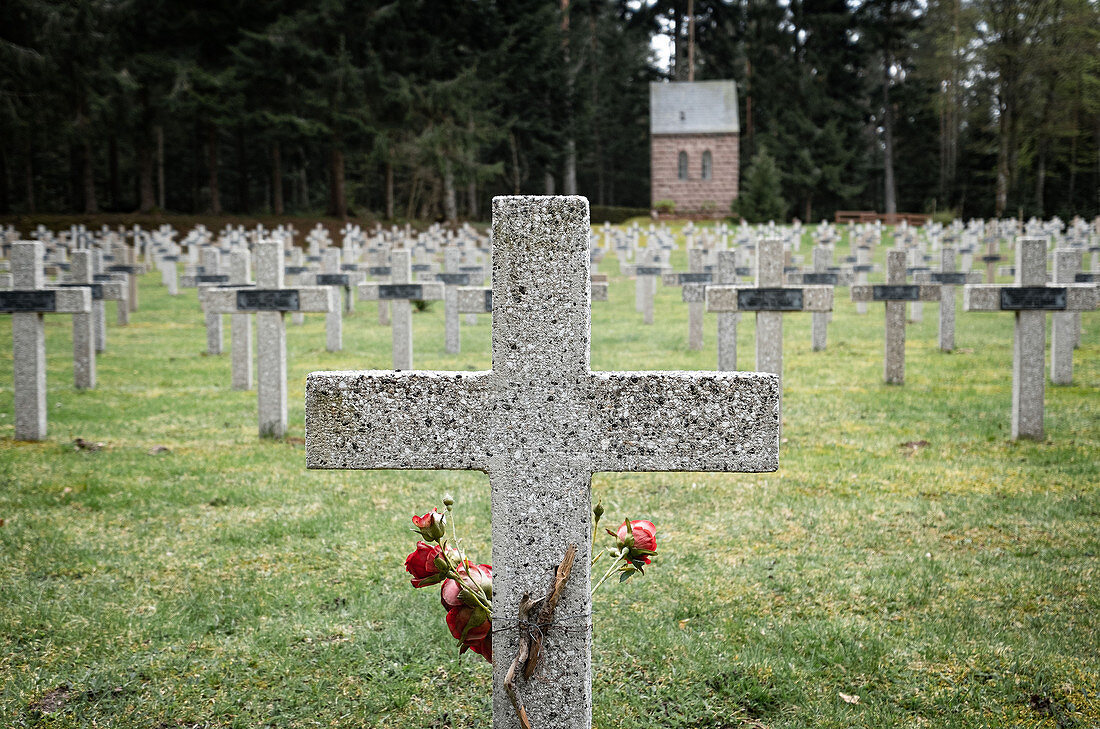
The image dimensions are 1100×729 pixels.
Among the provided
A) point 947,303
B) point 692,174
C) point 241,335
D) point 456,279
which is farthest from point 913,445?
point 692,174

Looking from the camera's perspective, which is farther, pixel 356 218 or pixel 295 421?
pixel 356 218

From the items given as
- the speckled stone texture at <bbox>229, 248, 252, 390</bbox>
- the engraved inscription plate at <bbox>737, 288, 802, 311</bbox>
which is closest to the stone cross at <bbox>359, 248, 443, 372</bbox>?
the speckled stone texture at <bbox>229, 248, 252, 390</bbox>

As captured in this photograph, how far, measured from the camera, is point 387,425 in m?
2.29

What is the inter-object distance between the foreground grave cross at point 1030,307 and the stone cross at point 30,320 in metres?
6.90

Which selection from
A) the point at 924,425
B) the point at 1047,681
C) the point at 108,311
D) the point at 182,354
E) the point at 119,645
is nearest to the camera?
the point at 1047,681

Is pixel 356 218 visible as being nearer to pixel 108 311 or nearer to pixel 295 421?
pixel 108 311

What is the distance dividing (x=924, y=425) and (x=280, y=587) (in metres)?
5.80

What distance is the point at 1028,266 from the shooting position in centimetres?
708

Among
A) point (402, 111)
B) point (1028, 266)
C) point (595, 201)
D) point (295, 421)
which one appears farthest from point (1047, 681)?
point (595, 201)

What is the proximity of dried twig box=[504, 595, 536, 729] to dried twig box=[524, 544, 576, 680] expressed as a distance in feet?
0.08

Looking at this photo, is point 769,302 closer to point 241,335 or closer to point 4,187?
point 241,335

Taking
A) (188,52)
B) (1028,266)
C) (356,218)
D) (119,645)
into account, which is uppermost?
(188,52)

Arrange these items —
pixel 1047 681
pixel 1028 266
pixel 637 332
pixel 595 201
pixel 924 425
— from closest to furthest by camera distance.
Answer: pixel 1047 681, pixel 1028 266, pixel 924 425, pixel 637 332, pixel 595 201

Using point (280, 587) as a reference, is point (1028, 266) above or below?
above
